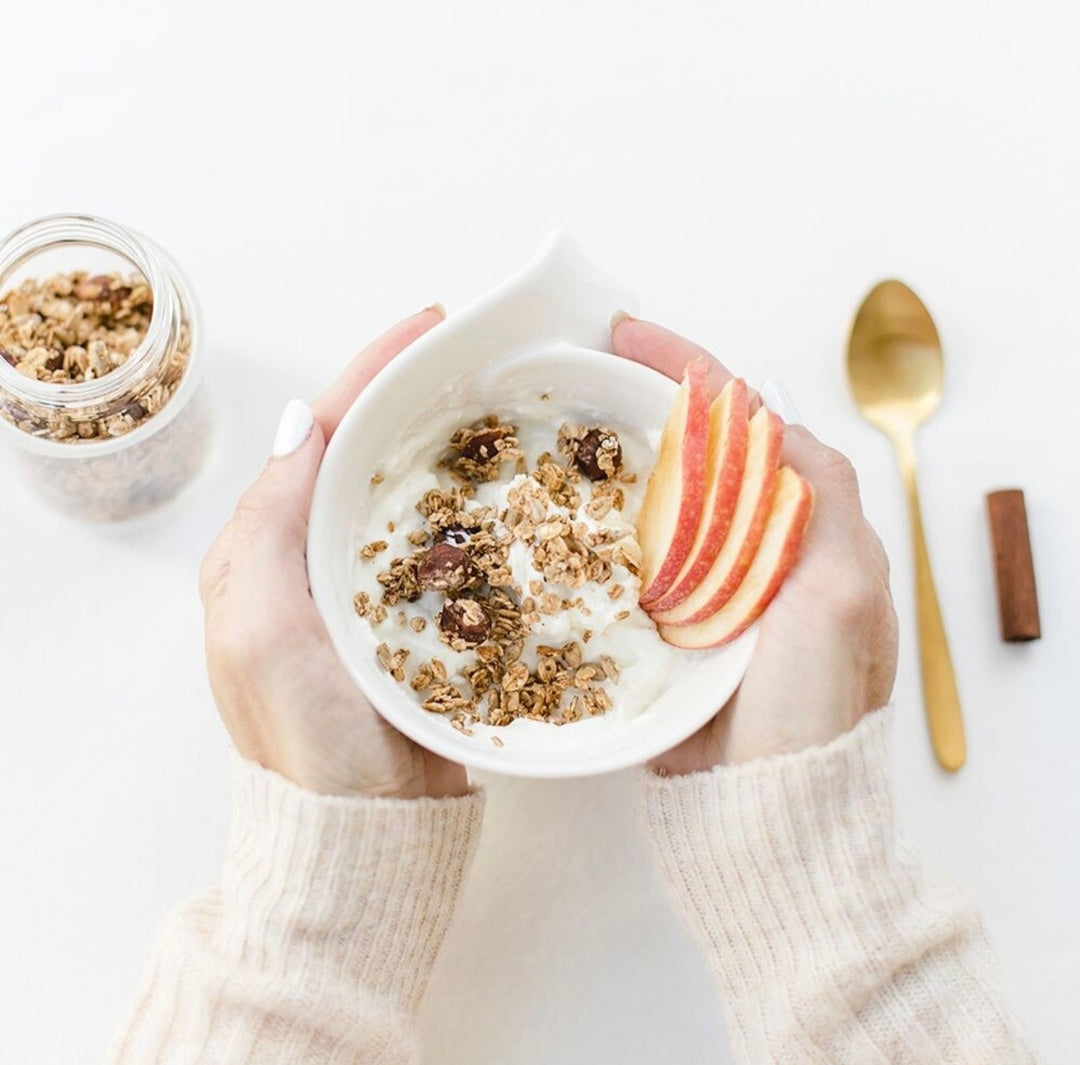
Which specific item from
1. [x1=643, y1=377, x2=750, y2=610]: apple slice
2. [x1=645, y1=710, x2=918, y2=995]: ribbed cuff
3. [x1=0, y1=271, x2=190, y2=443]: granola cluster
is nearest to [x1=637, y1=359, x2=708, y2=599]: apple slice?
[x1=643, y1=377, x2=750, y2=610]: apple slice

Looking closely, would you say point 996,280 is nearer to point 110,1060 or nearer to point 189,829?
point 189,829

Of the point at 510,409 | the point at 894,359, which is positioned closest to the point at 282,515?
the point at 510,409

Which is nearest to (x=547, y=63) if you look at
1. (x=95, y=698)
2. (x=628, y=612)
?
(x=628, y=612)

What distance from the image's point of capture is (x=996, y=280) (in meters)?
1.12

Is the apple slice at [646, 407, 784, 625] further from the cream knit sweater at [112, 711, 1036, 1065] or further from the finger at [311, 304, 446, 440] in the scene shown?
the finger at [311, 304, 446, 440]

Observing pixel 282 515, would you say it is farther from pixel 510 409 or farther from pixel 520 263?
pixel 520 263

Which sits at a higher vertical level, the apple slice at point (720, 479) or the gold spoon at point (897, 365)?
the gold spoon at point (897, 365)

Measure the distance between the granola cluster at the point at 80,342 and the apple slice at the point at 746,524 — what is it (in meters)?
0.44

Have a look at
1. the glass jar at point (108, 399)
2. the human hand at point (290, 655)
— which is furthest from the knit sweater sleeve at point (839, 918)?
the glass jar at point (108, 399)

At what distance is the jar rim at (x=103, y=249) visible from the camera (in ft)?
2.91

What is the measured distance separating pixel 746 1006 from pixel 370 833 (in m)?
0.30

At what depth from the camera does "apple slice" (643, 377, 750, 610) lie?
2.53ft

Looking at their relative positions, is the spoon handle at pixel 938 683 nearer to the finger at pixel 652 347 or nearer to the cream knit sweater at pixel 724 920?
the cream knit sweater at pixel 724 920

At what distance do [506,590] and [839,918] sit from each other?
32 centimetres
